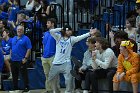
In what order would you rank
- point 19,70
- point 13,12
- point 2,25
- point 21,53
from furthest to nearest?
point 13,12 → point 2,25 → point 19,70 → point 21,53

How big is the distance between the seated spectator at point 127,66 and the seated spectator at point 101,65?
0.35m

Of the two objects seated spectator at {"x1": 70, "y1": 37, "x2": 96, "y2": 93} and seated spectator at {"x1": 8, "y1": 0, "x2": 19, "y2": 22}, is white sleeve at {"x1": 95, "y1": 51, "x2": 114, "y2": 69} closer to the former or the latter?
seated spectator at {"x1": 70, "y1": 37, "x2": 96, "y2": 93}

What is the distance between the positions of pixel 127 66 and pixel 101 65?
75cm

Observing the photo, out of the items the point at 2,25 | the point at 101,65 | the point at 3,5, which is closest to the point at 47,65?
the point at 101,65

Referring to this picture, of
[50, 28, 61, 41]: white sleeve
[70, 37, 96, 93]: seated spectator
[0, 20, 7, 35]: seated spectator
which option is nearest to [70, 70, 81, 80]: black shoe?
[70, 37, 96, 93]: seated spectator

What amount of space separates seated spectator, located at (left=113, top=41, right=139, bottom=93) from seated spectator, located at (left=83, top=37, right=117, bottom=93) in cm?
35

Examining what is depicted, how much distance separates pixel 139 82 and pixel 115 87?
56 cm

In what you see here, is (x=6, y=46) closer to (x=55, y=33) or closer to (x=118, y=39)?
(x=55, y=33)

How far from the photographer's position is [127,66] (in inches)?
484

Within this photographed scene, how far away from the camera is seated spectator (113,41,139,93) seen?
1209cm

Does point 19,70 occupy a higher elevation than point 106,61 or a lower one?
lower

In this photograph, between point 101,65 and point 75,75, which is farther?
point 75,75

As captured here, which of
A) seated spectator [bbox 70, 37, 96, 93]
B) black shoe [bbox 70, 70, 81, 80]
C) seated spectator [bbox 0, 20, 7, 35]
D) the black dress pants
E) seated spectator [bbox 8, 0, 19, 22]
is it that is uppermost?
seated spectator [bbox 8, 0, 19, 22]

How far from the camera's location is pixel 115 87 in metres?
12.3
